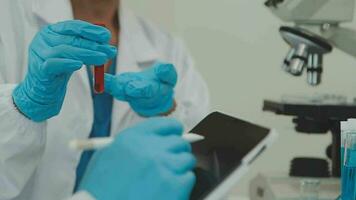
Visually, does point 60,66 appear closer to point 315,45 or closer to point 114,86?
point 114,86

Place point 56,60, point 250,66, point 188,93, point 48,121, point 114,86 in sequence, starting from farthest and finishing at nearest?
point 250,66
point 188,93
point 48,121
point 114,86
point 56,60

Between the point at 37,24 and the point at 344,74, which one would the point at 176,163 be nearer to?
the point at 37,24

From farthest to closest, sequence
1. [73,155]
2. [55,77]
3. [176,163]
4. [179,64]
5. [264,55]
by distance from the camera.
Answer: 1. [264,55]
2. [179,64]
3. [73,155]
4. [55,77]
5. [176,163]

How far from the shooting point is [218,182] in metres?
0.47

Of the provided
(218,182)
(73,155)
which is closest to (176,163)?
(218,182)

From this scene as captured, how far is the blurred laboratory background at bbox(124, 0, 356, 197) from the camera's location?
147cm

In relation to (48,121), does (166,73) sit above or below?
above

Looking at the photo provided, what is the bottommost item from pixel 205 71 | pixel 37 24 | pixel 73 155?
pixel 73 155

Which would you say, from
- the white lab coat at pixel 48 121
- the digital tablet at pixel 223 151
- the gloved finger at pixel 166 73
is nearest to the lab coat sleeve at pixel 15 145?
the white lab coat at pixel 48 121

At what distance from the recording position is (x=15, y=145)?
829 millimetres

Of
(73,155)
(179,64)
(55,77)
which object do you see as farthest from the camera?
(179,64)

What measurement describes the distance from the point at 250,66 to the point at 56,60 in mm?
828

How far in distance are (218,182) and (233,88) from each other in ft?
3.35

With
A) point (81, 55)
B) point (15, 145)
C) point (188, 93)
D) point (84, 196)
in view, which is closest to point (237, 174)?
point (84, 196)
